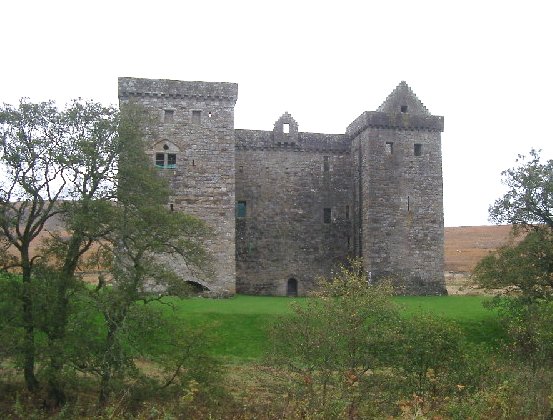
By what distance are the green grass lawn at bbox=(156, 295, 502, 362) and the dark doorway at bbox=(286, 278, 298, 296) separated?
16.8 ft

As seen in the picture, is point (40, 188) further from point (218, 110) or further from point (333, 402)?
point (218, 110)

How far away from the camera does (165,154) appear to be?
2884cm

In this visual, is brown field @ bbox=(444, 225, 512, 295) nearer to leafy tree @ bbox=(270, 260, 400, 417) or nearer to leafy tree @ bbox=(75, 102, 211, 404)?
leafy tree @ bbox=(270, 260, 400, 417)

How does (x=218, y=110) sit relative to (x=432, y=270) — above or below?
above

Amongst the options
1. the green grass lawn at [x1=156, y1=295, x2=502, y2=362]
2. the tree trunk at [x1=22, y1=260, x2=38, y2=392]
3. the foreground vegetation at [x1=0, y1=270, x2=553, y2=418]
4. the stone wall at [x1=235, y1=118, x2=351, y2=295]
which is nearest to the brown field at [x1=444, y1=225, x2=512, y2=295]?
the stone wall at [x1=235, y1=118, x2=351, y2=295]

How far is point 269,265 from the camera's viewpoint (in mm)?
34250

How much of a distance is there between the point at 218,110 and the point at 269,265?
9566 mm

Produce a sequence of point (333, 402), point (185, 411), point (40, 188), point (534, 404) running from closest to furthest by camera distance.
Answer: point (333, 402) < point (534, 404) < point (185, 411) < point (40, 188)

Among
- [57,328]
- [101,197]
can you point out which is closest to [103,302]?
[57,328]

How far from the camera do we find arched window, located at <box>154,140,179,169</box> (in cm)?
2873

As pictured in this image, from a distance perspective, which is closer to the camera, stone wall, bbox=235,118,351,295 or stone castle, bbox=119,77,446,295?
stone castle, bbox=119,77,446,295

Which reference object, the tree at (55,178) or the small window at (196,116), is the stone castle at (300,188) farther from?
the tree at (55,178)

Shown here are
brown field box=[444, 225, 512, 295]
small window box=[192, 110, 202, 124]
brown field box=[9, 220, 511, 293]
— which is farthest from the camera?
brown field box=[9, 220, 511, 293]

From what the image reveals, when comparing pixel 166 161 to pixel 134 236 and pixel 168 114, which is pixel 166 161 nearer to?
pixel 168 114
